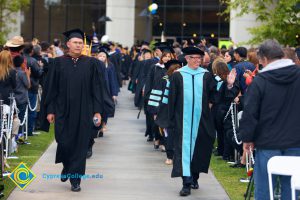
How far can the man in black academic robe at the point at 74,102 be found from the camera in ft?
35.2

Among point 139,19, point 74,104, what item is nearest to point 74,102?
point 74,104

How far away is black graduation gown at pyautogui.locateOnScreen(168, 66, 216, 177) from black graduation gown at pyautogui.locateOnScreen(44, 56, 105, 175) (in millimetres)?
1059

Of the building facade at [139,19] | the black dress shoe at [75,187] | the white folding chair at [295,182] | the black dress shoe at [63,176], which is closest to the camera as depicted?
the white folding chair at [295,182]

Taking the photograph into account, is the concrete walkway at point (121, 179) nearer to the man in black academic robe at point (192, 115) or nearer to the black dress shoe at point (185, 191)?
the black dress shoe at point (185, 191)

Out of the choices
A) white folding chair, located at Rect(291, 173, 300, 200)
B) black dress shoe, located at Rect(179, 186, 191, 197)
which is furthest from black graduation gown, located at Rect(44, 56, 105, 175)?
white folding chair, located at Rect(291, 173, 300, 200)

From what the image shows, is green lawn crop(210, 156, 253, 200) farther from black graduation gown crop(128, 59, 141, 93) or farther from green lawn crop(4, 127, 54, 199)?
black graduation gown crop(128, 59, 141, 93)

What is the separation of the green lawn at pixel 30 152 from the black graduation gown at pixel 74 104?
2.84 ft

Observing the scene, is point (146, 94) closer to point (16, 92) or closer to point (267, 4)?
point (16, 92)

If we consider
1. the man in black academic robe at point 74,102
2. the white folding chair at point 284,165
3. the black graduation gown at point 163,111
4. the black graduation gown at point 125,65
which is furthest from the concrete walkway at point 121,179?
the black graduation gown at point 125,65

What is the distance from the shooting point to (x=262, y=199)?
7469 mm

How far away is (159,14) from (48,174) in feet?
140

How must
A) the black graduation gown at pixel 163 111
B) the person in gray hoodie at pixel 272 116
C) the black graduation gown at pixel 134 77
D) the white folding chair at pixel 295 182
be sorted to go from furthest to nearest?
the black graduation gown at pixel 134 77, the black graduation gown at pixel 163 111, the person in gray hoodie at pixel 272 116, the white folding chair at pixel 295 182

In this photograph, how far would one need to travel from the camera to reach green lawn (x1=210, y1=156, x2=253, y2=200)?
10.9 meters

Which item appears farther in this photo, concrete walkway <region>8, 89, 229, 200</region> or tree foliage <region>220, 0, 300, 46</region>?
tree foliage <region>220, 0, 300, 46</region>
